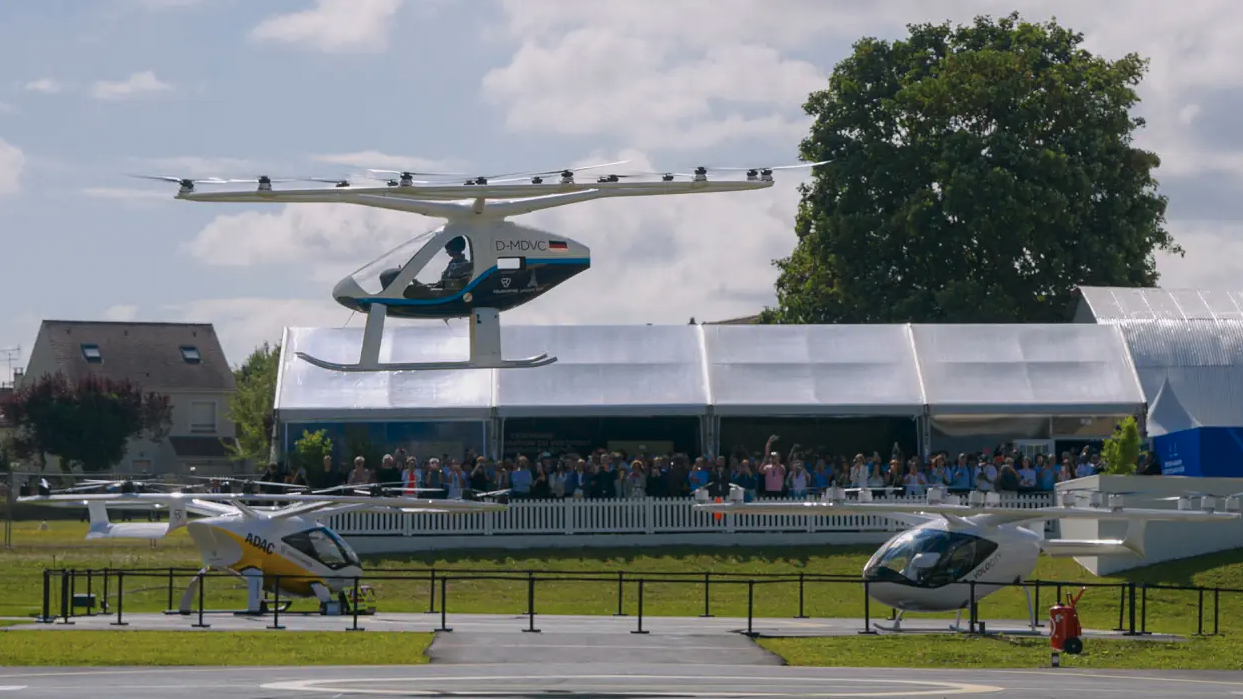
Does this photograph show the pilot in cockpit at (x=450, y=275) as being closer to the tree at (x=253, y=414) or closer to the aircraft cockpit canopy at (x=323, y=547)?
the aircraft cockpit canopy at (x=323, y=547)

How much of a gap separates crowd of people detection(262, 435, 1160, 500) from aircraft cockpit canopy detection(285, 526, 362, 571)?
5.39m

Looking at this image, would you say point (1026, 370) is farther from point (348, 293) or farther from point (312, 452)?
point (348, 293)

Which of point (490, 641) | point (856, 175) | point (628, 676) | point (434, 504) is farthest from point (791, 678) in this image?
point (856, 175)

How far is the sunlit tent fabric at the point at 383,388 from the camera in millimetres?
45219

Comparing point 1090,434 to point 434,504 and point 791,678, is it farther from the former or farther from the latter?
point 791,678

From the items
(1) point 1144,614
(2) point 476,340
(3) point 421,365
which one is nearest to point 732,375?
(1) point 1144,614

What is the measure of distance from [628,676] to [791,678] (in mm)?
1946

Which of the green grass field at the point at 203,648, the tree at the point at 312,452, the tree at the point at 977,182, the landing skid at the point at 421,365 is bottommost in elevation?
the green grass field at the point at 203,648

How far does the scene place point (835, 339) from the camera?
4894 centimetres

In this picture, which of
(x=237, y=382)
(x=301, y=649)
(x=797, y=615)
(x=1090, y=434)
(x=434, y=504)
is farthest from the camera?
(x=237, y=382)

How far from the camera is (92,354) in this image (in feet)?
317

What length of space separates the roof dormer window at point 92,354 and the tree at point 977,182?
141ft

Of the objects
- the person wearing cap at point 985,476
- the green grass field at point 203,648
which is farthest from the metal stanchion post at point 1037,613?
the green grass field at point 203,648

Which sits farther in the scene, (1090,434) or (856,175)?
(856,175)
